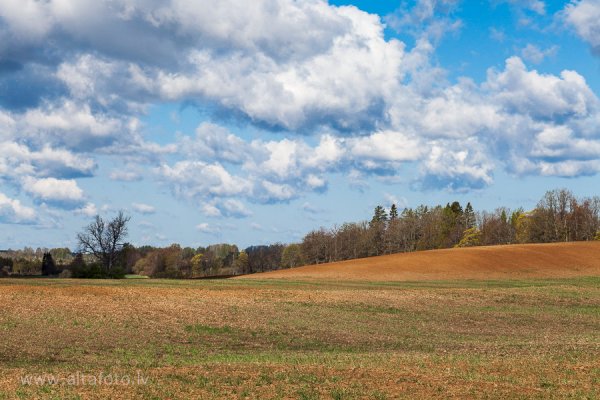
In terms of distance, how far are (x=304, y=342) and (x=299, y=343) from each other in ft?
1.21

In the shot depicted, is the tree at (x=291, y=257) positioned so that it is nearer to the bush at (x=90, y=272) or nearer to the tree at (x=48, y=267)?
the tree at (x=48, y=267)

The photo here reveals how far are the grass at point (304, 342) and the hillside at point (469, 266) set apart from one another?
76.0 ft

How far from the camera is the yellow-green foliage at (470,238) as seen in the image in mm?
158625

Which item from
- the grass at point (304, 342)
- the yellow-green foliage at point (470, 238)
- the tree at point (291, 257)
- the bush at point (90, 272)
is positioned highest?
the yellow-green foliage at point (470, 238)

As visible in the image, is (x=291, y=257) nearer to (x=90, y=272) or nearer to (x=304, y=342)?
(x=90, y=272)

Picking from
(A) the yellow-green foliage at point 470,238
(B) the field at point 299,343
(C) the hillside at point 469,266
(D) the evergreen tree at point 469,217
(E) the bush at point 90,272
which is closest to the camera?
(B) the field at point 299,343

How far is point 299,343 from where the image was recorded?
96.8 feet

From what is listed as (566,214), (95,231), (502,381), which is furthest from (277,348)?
(566,214)

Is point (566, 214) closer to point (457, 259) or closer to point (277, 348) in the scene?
point (457, 259)

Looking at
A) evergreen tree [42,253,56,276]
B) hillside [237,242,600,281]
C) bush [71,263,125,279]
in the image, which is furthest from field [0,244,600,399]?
evergreen tree [42,253,56,276]

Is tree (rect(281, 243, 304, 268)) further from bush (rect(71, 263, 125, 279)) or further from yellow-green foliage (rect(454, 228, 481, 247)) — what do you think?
bush (rect(71, 263, 125, 279))

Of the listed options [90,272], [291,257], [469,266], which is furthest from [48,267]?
[469,266]

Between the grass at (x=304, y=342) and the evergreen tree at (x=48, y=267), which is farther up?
the evergreen tree at (x=48, y=267)

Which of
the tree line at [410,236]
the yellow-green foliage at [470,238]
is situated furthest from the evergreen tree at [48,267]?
the yellow-green foliage at [470,238]
